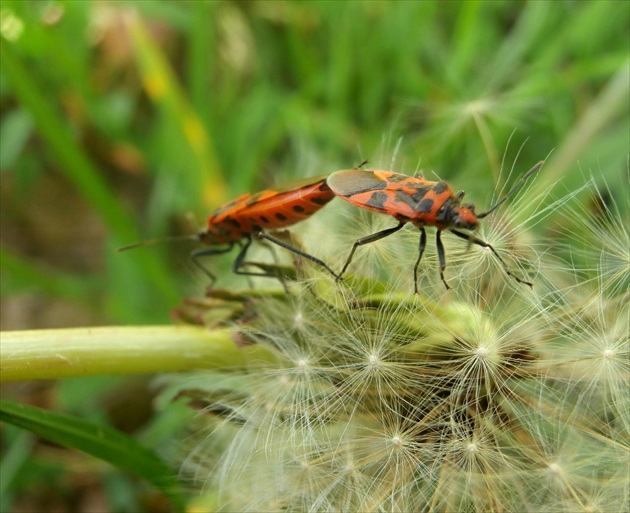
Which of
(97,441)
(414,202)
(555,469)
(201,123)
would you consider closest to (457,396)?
(555,469)

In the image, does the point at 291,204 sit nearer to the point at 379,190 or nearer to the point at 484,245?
the point at 379,190

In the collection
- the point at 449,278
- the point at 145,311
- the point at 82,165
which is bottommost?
the point at 449,278

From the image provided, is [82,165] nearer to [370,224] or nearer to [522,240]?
[370,224]

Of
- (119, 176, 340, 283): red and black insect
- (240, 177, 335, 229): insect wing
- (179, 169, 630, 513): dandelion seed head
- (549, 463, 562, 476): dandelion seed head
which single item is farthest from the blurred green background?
(549, 463, 562, 476): dandelion seed head

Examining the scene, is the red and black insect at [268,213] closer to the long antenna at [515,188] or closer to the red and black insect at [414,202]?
the red and black insect at [414,202]

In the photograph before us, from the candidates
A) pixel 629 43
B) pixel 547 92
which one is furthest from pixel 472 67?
pixel 629 43

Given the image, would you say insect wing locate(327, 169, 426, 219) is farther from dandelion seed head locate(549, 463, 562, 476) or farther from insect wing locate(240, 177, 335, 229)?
dandelion seed head locate(549, 463, 562, 476)
